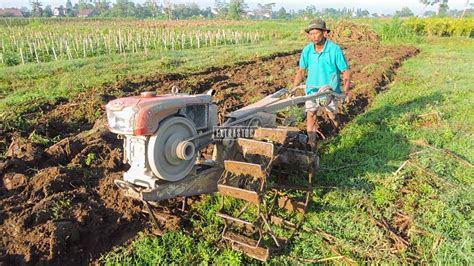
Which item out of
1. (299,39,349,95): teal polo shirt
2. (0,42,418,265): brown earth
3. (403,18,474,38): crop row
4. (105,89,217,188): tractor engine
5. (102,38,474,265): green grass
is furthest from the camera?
(403,18,474,38): crop row

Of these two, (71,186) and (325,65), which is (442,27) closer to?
(325,65)

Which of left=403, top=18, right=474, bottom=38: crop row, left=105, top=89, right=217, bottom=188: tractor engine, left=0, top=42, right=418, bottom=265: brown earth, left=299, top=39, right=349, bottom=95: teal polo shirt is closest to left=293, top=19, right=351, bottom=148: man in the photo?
left=299, top=39, right=349, bottom=95: teal polo shirt

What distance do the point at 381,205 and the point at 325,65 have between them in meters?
2.22

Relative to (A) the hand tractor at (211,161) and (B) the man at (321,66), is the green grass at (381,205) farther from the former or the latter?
(B) the man at (321,66)

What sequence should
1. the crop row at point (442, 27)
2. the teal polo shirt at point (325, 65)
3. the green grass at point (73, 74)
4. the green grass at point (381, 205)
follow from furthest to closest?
the crop row at point (442, 27), the green grass at point (73, 74), the teal polo shirt at point (325, 65), the green grass at point (381, 205)

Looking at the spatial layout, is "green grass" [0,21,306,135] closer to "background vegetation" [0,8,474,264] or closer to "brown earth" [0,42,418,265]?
"background vegetation" [0,8,474,264]

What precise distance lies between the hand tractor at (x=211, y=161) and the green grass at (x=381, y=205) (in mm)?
251

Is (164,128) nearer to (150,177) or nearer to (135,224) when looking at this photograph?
(150,177)

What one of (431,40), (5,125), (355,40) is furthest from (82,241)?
(431,40)

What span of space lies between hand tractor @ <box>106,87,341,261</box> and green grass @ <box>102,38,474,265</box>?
25 centimetres

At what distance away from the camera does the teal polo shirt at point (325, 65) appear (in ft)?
18.9

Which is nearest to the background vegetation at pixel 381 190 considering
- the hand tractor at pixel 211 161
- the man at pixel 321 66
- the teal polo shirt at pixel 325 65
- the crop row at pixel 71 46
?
the hand tractor at pixel 211 161

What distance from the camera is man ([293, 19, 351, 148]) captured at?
557cm

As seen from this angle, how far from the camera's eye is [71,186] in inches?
206
